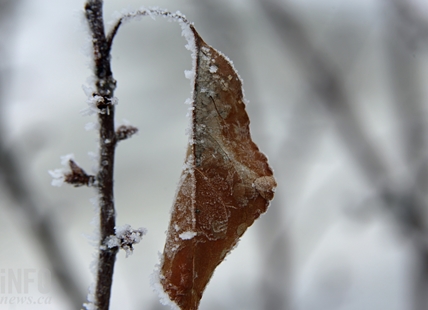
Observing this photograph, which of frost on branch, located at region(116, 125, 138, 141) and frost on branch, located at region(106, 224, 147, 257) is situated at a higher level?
frost on branch, located at region(116, 125, 138, 141)

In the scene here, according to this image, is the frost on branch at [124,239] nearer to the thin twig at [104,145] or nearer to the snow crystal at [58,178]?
the thin twig at [104,145]

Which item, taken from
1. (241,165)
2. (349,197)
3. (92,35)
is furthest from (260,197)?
(349,197)

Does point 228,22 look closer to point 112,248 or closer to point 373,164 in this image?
point 373,164

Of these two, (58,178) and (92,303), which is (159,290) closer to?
(92,303)

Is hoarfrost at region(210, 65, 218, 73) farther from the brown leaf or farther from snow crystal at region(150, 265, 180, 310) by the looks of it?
snow crystal at region(150, 265, 180, 310)

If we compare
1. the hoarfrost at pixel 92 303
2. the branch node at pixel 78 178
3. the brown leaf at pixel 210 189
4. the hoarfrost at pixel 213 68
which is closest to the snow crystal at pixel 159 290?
the brown leaf at pixel 210 189

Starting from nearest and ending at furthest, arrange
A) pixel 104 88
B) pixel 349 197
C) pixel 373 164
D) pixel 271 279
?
pixel 104 88, pixel 373 164, pixel 271 279, pixel 349 197

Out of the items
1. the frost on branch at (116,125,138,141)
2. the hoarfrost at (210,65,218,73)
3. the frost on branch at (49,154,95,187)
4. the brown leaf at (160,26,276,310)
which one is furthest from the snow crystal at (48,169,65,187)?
the hoarfrost at (210,65,218,73)

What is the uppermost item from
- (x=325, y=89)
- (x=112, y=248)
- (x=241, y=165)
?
(x=325, y=89)
